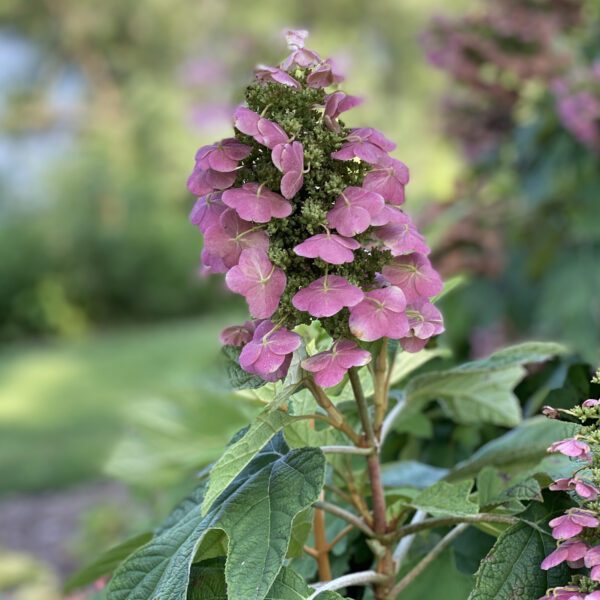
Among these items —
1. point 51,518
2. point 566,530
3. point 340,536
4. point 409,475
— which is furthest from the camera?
point 51,518

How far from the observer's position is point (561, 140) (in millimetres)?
2418

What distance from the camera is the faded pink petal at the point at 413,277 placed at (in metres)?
0.58

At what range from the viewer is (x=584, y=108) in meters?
2.12

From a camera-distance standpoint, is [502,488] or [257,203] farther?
[502,488]

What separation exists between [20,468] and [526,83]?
13.7ft

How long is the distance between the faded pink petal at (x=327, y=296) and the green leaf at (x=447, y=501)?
16cm

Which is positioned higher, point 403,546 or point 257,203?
point 257,203

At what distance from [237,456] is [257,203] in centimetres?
15

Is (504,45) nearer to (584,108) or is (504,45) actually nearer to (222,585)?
(584,108)

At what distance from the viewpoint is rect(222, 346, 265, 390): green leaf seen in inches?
23.2

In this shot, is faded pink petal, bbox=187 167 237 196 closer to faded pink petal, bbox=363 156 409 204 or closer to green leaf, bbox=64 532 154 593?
faded pink petal, bbox=363 156 409 204

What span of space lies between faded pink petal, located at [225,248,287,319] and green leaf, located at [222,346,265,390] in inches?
2.0

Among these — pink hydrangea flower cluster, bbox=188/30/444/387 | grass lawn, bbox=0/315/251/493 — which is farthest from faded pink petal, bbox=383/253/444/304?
grass lawn, bbox=0/315/251/493

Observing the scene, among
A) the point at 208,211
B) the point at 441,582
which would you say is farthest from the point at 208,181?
the point at 441,582
